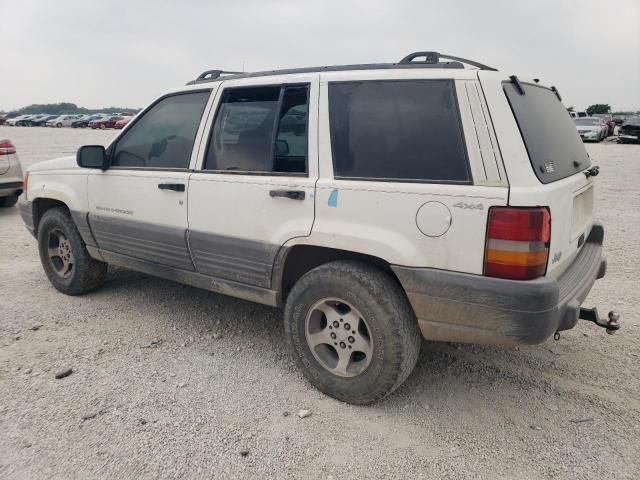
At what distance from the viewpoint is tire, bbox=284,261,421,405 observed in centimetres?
267

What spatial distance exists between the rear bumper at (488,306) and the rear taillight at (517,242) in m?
0.06

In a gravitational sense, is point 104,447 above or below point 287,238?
below

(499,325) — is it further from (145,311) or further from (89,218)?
(89,218)

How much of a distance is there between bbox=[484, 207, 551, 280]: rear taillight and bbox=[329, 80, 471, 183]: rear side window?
277 mm

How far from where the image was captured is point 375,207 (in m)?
2.64

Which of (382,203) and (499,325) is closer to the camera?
(499,325)

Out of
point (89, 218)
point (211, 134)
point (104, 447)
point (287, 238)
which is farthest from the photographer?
point (89, 218)

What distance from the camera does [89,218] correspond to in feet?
13.7

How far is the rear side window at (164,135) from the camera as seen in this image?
141 inches

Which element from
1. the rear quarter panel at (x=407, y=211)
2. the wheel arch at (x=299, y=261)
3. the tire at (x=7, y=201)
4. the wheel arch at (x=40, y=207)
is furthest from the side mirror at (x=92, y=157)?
the tire at (x=7, y=201)

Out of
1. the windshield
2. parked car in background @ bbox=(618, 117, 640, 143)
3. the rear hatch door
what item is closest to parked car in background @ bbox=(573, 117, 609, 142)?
the windshield

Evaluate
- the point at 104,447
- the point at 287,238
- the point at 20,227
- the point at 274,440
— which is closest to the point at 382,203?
the point at 287,238

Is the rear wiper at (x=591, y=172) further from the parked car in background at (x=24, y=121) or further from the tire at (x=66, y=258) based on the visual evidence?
the parked car in background at (x=24, y=121)

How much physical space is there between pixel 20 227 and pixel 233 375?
5958 millimetres
